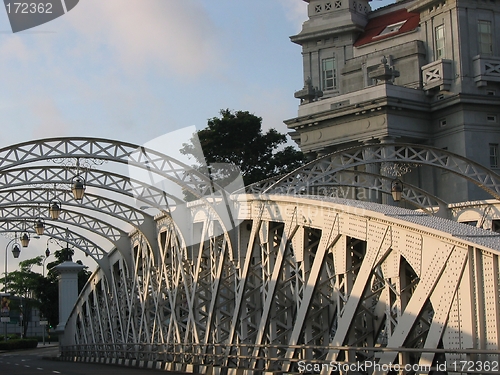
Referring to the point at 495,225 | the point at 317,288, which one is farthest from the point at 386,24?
the point at 317,288

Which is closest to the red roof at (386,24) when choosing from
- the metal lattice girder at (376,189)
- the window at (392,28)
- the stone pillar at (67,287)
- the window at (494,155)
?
the window at (392,28)

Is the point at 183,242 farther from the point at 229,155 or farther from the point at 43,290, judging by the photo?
the point at 43,290

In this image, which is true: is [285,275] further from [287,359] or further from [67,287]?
[67,287]

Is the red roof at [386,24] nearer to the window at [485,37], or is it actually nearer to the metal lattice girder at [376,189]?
the window at [485,37]

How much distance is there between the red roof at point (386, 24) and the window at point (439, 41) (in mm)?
2301

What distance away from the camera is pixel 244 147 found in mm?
60375

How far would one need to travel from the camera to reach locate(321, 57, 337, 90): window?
63.0 m

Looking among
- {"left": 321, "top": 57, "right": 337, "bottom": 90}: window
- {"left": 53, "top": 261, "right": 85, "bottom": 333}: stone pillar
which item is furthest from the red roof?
{"left": 53, "top": 261, "right": 85, "bottom": 333}: stone pillar

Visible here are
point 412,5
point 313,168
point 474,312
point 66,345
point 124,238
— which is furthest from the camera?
point 412,5

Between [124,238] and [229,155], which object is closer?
[124,238]

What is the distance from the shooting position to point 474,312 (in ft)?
52.1

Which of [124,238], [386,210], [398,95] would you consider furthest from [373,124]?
[386,210]

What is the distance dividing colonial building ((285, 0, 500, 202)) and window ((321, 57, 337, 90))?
245 centimetres

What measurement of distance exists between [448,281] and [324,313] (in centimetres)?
724
